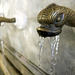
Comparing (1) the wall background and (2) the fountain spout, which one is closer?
(2) the fountain spout

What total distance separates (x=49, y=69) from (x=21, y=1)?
2.61 ft

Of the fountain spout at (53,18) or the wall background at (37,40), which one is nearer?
the fountain spout at (53,18)

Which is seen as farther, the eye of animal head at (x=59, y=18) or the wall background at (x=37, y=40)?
the wall background at (x=37, y=40)

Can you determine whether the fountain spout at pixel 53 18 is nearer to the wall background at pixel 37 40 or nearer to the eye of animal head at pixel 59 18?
the eye of animal head at pixel 59 18

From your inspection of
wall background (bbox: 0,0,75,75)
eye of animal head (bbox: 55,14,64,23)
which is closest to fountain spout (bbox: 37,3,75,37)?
eye of animal head (bbox: 55,14,64,23)

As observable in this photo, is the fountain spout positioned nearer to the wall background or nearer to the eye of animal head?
the eye of animal head

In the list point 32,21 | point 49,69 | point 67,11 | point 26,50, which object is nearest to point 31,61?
point 26,50

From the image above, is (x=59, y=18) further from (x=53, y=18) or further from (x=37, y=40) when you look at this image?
(x=37, y=40)

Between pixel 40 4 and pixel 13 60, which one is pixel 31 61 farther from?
pixel 40 4

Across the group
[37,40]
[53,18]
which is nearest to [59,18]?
[53,18]

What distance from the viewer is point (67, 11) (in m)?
0.36

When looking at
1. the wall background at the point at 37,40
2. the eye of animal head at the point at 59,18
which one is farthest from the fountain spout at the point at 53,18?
the wall background at the point at 37,40

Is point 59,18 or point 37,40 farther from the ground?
point 59,18

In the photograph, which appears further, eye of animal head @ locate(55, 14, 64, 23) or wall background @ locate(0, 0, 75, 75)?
wall background @ locate(0, 0, 75, 75)
